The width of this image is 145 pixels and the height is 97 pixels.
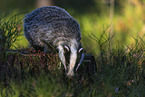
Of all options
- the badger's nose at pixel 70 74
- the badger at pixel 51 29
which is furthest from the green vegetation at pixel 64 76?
the badger at pixel 51 29

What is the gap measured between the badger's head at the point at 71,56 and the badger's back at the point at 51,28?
13 centimetres

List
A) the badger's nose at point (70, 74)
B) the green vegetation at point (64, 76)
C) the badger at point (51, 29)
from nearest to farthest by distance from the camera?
1. the green vegetation at point (64, 76)
2. the badger's nose at point (70, 74)
3. the badger at point (51, 29)

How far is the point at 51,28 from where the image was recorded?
120 inches

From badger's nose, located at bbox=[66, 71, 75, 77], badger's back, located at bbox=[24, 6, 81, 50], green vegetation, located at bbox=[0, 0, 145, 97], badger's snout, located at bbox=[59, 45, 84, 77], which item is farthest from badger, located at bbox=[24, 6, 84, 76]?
badger's nose, located at bbox=[66, 71, 75, 77]

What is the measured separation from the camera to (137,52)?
2.95 m

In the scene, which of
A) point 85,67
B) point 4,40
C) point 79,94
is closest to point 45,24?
point 4,40

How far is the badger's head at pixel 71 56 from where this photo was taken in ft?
8.20

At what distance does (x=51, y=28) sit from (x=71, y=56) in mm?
649

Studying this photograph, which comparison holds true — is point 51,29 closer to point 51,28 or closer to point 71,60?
point 51,28

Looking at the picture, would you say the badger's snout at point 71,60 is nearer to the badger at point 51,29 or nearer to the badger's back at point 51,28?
the badger at point 51,29

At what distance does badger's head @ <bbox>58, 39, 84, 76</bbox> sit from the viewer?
8.20ft

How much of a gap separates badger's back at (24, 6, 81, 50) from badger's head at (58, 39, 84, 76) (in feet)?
0.41

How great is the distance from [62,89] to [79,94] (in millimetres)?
187

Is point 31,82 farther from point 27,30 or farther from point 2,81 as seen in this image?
point 27,30
